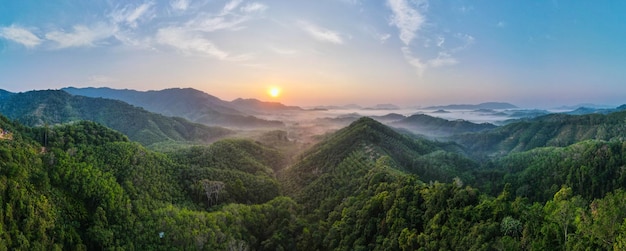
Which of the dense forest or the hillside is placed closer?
the dense forest

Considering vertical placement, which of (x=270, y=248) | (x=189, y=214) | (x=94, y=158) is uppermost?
(x=94, y=158)

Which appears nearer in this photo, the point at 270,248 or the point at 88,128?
the point at 270,248

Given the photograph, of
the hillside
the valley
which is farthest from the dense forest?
the hillside

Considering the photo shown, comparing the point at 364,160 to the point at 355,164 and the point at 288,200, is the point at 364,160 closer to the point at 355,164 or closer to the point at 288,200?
the point at 355,164

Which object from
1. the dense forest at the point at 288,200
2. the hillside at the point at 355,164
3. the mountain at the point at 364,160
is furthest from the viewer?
the mountain at the point at 364,160

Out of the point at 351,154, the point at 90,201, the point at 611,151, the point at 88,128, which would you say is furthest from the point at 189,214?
the point at 611,151

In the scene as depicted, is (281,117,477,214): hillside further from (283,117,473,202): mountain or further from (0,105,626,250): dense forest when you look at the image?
(0,105,626,250): dense forest

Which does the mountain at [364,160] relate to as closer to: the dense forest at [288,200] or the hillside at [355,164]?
the hillside at [355,164]

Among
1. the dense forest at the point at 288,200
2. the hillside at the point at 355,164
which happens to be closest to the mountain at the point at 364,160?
the hillside at the point at 355,164

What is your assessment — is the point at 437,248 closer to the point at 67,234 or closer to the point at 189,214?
the point at 189,214
